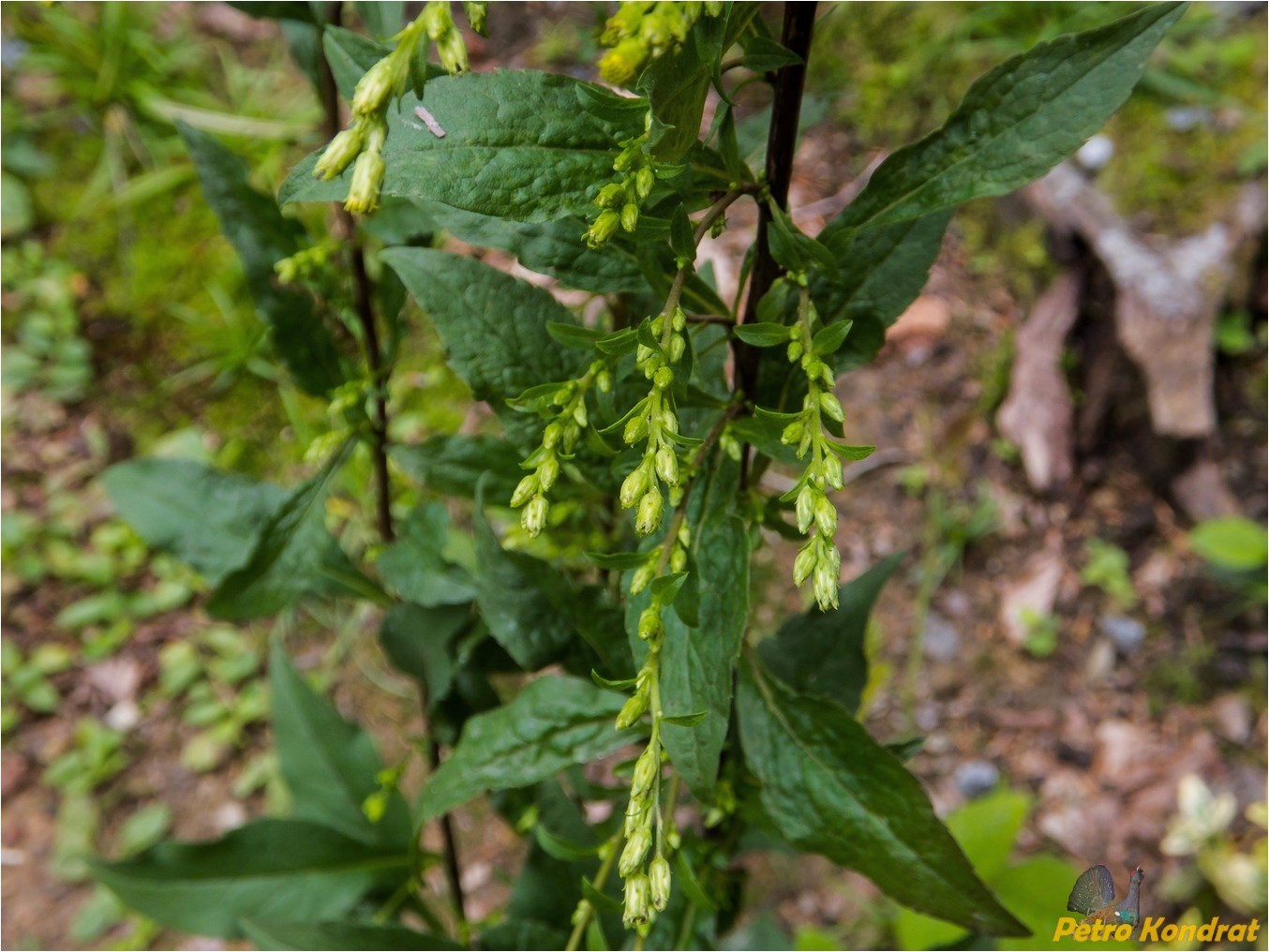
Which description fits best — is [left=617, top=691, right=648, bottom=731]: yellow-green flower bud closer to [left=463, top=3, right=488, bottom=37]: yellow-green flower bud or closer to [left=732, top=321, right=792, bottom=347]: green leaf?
[left=732, top=321, right=792, bottom=347]: green leaf

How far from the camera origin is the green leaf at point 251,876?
69.7 inches

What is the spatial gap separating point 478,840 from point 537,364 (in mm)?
2085

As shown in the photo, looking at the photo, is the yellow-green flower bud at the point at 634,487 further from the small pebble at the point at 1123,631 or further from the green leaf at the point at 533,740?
the small pebble at the point at 1123,631

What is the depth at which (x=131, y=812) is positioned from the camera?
287 cm

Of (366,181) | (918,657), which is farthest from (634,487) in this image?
(918,657)

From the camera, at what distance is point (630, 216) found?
0.79 meters

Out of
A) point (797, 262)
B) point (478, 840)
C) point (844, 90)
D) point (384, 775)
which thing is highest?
point (844, 90)

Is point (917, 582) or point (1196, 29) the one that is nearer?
point (917, 582)

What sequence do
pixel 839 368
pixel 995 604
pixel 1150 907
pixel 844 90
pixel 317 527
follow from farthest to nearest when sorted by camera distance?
pixel 844 90, pixel 995 604, pixel 1150 907, pixel 317 527, pixel 839 368

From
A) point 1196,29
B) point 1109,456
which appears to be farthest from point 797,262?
point 1196,29

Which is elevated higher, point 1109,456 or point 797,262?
point 797,262

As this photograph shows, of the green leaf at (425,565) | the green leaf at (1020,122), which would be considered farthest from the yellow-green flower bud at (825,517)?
the green leaf at (425,565)

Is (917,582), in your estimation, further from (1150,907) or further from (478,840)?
(478,840)

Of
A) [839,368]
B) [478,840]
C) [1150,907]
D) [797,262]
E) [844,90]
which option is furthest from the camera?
[844,90]
